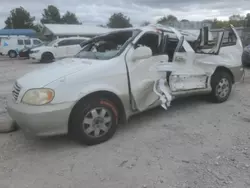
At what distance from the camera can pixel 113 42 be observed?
4562 millimetres

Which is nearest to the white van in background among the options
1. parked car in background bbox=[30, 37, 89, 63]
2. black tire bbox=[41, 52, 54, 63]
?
parked car in background bbox=[30, 37, 89, 63]

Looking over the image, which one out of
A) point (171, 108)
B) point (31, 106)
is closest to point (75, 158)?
point (31, 106)

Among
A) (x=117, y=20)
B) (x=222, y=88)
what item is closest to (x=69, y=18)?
(x=117, y=20)

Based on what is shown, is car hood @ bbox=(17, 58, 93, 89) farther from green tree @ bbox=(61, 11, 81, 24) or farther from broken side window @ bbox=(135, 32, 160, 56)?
green tree @ bbox=(61, 11, 81, 24)

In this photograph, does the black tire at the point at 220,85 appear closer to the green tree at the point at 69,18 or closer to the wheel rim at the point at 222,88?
the wheel rim at the point at 222,88

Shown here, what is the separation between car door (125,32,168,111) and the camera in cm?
398

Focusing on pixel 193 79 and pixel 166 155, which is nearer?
pixel 166 155

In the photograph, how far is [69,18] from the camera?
79.8m

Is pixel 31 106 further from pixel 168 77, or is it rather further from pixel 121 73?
pixel 168 77

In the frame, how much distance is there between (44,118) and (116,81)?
3.82 ft

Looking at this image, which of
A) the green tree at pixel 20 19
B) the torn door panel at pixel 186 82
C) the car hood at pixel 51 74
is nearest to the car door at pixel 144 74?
the torn door panel at pixel 186 82

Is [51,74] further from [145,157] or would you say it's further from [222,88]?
[222,88]

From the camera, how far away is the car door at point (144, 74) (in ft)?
13.1

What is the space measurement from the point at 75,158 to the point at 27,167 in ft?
1.96
